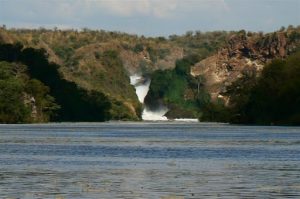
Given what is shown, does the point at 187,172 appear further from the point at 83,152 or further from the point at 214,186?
the point at 83,152

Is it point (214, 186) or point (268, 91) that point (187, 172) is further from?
point (268, 91)

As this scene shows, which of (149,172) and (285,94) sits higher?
(285,94)

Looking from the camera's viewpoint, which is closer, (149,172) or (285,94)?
(149,172)

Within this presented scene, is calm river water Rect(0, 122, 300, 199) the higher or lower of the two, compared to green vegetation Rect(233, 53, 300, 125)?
lower


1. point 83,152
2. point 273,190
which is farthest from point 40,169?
point 83,152

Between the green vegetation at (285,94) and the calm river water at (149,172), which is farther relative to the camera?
the green vegetation at (285,94)

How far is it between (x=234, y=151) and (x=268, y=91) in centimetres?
11660

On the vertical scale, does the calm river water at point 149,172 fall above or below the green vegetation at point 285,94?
below

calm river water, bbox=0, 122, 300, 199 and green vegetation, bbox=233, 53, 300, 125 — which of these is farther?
green vegetation, bbox=233, 53, 300, 125

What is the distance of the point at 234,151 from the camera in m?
84.2

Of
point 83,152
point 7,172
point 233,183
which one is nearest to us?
point 233,183

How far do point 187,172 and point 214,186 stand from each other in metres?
9.60

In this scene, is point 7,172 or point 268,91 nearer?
point 7,172

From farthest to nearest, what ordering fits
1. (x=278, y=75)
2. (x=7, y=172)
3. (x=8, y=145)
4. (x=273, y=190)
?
(x=278, y=75) < (x=8, y=145) < (x=7, y=172) < (x=273, y=190)
